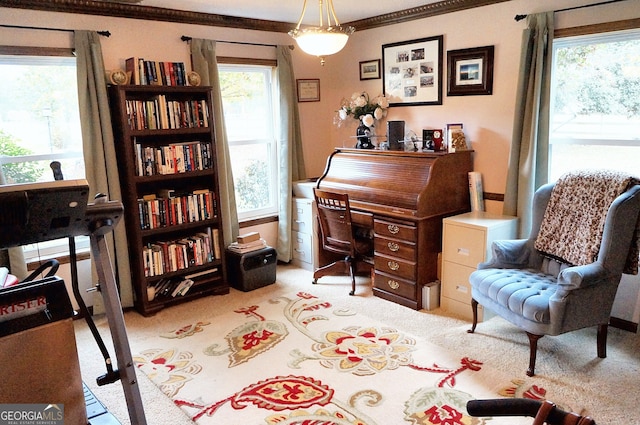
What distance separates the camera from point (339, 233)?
3979 millimetres

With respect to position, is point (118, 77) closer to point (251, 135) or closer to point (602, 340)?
point (251, 135)

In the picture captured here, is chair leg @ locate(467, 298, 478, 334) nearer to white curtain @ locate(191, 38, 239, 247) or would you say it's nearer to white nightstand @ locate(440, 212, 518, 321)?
white nightstand @ locate(440, 212, 518, 321)

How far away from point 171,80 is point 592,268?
3.21 metres

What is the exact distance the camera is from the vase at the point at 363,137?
4.47 metres

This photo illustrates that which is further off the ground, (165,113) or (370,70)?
(370,70)

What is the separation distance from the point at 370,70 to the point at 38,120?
9.42 feet

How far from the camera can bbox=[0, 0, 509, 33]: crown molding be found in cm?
331

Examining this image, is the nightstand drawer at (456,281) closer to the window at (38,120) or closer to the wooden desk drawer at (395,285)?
the wooden desk drawer at (395,285)

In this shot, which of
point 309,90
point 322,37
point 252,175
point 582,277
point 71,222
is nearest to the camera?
point 71,222

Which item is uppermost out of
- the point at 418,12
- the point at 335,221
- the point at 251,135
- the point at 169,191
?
the point at 418,12

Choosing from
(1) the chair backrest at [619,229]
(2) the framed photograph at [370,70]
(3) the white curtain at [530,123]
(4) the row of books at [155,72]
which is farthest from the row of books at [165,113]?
(1) the chair backrest at [619,229]

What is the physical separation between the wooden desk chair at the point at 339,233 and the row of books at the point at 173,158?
976 mm

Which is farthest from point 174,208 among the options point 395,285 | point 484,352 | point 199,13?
point 484,352

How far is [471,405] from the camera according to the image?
111 cm
